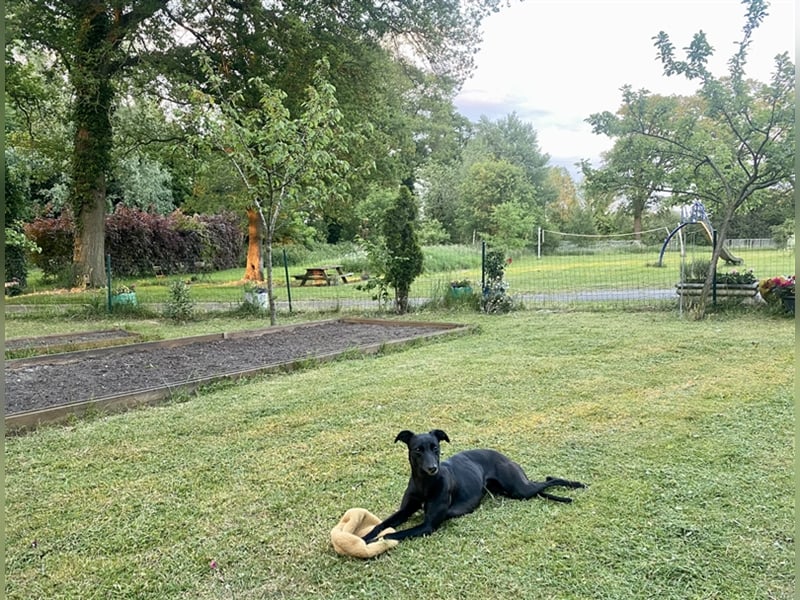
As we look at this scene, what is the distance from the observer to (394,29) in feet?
43.2

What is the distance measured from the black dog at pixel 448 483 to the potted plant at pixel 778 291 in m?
6.80

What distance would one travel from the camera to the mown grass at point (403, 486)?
181cm

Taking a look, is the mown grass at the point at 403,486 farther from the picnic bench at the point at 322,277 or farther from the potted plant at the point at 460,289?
the picnic bench at the point at 322,277

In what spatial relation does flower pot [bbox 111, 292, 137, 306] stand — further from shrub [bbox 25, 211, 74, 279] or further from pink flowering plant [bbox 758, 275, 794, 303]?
pink flowering plant [bbox 758, 275, 794, 303]

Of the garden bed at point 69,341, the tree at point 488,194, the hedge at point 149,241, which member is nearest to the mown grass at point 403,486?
the garden bed at point 69,341

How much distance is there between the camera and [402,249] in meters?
9.38

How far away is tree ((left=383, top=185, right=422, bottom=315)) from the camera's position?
9.33m

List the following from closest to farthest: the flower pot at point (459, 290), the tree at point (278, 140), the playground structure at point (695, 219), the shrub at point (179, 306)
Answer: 1. the tree at point (278, 140)
2. the playground structure at point (695, 219)
3. the shrub at point (179, 306)
4. the flower pot at point (459, 290)

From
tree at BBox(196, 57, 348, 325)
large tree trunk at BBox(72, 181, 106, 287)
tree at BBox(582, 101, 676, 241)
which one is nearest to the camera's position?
tree at BBox(196, 57, 348, 325)

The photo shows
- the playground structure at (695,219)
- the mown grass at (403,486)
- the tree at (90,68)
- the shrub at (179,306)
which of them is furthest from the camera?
the tree at (90,68)

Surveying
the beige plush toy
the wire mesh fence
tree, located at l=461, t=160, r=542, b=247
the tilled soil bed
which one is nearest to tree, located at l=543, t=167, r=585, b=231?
tree, located at l=461, t=160, r=542, b=247

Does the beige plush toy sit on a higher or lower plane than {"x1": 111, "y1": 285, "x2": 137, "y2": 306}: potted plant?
lower

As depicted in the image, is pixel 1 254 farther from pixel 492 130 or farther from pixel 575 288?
pixel 492 130

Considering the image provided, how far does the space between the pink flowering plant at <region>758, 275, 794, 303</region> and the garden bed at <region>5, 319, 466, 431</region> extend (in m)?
4.67
